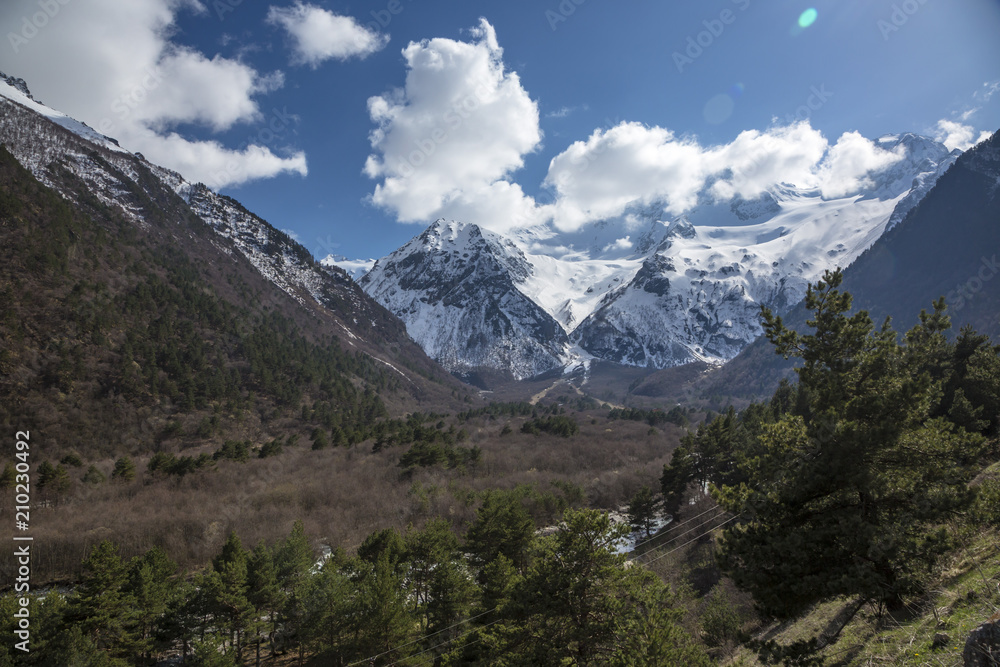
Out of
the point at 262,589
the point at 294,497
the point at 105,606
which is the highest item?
the point at 294,497

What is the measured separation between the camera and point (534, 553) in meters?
14.4

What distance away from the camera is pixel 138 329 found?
262 feet

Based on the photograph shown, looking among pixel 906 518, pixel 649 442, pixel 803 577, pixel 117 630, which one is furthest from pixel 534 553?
pixel 649 442

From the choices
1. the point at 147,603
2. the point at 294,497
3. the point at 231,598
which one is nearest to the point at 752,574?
the point at 231,598

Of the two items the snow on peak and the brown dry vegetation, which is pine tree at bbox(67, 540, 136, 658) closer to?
the brown dry vegetation

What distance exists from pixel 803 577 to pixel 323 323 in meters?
170

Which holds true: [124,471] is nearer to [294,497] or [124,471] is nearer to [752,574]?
[294,497]

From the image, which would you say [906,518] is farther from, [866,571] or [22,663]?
[22,663]

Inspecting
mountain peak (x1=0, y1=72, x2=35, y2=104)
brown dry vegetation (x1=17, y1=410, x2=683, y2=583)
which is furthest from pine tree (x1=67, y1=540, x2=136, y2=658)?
mountain peak (x1=0, y1=72, x2=35, y2=104)

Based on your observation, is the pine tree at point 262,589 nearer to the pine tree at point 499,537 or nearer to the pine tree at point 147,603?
the pine tree at point 147,603

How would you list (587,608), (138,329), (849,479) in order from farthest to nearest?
1. (138,329)
2. (587,608)
3. (849,479)

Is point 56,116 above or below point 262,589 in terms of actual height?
above

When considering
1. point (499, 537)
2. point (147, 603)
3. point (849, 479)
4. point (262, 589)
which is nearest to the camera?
point (849, 479)

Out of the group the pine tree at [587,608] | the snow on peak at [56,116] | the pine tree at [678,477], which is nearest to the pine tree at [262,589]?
the pine tree at [587,608]
